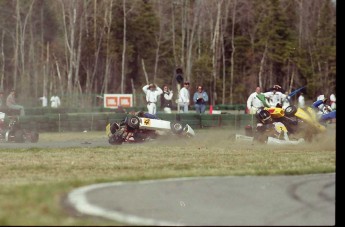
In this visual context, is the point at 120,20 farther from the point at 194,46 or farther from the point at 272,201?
the point at 272,201

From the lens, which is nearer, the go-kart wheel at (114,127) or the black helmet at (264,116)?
the black helmet at (264,116)

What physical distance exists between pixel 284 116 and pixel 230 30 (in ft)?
193

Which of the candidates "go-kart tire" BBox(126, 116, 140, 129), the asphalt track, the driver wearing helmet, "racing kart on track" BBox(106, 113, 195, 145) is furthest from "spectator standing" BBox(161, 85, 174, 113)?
the asphalt track

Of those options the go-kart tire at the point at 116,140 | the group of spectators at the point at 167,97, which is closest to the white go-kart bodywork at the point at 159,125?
the go-kart tire at the point at 116,140

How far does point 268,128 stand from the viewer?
20.2 m

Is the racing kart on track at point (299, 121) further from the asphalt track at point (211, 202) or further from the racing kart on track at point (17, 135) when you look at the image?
the asphalt track at point (211, 202)

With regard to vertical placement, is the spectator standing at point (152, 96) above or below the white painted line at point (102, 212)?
above

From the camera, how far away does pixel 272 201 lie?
8.20 m

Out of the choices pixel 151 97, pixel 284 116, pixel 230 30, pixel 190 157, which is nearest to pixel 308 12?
pixel 230 30

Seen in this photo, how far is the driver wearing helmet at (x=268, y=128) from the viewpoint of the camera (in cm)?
2008

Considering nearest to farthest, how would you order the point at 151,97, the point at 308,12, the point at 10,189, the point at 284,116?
the point at 10,189 < the point at 284,116 < the point at 151,97 < the point at 308,12

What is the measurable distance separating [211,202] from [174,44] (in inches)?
2648

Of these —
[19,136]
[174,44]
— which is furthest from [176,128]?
[174,44]

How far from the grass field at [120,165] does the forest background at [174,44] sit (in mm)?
46487
